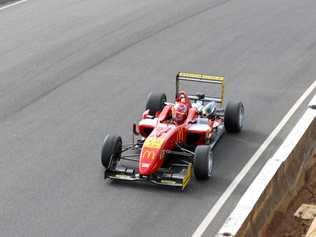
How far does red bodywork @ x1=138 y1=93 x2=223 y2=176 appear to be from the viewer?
15.0m

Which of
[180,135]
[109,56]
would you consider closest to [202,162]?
[180,135]

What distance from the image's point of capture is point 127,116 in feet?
61.0

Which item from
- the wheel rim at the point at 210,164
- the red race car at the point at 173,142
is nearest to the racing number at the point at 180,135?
the red race car at the point at 173,142

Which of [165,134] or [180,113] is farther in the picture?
[180,113]

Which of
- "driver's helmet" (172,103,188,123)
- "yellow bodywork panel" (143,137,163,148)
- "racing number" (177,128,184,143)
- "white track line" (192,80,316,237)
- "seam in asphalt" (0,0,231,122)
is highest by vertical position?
"driver's helmet" (172,103,188,123)

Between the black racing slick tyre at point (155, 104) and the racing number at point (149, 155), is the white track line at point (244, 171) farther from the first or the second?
the black racing slick tyre at point (155, 104)

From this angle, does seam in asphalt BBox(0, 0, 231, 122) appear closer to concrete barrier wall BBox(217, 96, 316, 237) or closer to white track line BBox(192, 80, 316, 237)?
white track line BBox(192, 80, 316, 237)

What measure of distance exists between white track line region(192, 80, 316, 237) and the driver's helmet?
1482 mm

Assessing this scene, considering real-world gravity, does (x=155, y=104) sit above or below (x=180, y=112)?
below

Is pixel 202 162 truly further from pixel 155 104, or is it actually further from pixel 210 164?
pixel 155 104

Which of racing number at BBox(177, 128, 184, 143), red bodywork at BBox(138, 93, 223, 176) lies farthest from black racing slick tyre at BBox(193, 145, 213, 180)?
racing number at BBox(177, 128, 184, 143)

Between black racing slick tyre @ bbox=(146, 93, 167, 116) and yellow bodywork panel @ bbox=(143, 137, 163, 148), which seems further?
black racing slick tyre @ bbox=(146, 93, 167, 116)

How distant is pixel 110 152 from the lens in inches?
608

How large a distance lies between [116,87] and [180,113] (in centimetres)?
466
